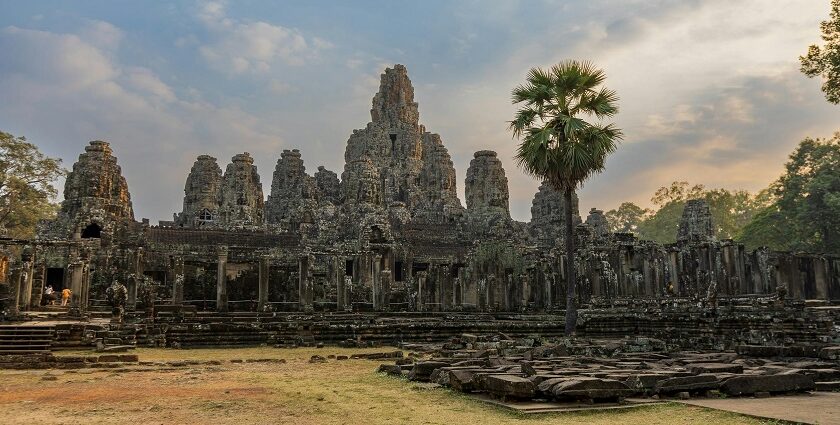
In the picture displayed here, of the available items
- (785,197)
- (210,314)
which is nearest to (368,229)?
(210,314)

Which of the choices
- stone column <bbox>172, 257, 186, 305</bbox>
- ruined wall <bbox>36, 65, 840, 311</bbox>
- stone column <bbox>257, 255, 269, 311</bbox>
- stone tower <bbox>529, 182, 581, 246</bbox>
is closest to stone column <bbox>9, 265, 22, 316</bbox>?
ruined wall <bbox>36, 65, 840, 311</bbox>

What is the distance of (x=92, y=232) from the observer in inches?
1371

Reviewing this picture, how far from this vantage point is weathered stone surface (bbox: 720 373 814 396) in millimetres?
7871

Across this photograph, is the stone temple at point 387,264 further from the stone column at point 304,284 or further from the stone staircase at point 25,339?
the stone staircase at point 25,339

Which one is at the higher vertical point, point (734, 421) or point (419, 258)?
point (419, 258)

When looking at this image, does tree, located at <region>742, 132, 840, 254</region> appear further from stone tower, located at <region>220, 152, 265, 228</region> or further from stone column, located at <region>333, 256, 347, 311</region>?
stone tower, located at <region>220, 152, 265, 228</region>

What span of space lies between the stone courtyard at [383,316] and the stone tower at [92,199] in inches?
4.8

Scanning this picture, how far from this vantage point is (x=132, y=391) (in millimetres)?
9008

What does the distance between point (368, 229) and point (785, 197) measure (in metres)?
29.1

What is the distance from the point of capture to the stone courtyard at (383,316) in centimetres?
789

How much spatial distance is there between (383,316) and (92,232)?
66.5ft

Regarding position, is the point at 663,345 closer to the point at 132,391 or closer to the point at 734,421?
the point at 734,421

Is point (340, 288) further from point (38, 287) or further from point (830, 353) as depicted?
point (830, 353)

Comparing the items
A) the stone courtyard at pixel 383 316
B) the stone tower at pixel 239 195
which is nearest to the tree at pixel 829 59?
the stone courtyard at pixel 383 316
